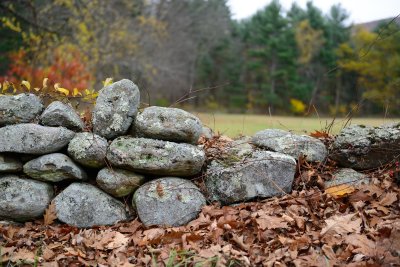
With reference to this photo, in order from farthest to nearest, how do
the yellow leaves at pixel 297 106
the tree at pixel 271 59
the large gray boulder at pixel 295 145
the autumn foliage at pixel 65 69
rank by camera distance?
1. the tree at pixel 271 59
2. the yellow leaves at pixel 297 106
3. the autumn foliage at pixel 65 69
4. the large gray boulder at pixel 295 145

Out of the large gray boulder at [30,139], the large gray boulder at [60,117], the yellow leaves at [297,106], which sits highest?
the large gray boulder at [60,117]

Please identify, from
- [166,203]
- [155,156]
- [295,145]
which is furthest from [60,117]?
[295,145]

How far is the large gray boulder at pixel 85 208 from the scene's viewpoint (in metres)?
3.79

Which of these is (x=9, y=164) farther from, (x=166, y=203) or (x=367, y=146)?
(x=367, y=146)

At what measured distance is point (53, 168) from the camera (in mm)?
3838

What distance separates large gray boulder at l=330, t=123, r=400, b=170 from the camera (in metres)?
3.91

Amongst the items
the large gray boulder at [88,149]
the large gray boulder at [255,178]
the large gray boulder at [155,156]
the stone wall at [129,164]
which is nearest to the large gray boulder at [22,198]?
the stone wall at [129,164]

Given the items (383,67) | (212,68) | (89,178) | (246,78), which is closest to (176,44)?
(212,68)

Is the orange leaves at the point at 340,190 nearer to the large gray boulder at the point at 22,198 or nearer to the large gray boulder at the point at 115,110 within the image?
the large gray boulder at the point at 115,110

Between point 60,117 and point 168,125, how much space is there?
1171 millimetres

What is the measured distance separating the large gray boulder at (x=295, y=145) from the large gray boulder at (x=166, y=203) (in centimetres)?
102

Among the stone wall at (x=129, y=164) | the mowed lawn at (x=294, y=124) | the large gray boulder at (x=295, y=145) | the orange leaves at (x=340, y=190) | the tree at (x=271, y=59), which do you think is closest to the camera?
the orange leaves at (x=340, y=190)

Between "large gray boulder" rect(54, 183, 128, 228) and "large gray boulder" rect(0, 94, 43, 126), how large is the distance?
3.03 ft

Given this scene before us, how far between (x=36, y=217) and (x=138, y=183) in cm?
109
